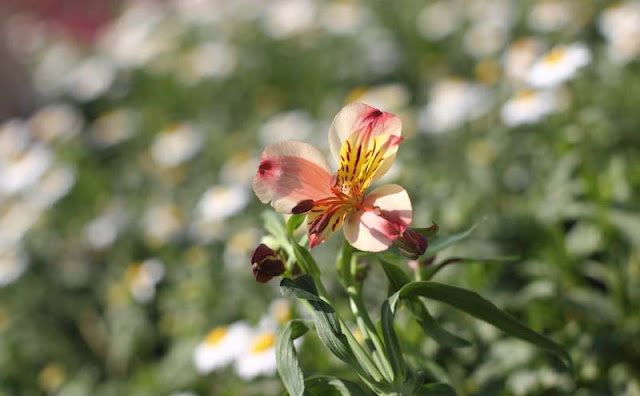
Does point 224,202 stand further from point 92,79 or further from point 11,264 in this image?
point 92,79

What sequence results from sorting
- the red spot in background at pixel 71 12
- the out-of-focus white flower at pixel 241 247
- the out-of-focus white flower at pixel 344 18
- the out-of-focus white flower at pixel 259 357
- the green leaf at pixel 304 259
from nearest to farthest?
the green leaf at pixel 304 259 → the out-of-focus white flower at pixel 259 357 → the out-of-focus white flower at pixel 241 247 → the out-of-focus white flower at pixel 344 18 → the red spot in background at pixel 71 12

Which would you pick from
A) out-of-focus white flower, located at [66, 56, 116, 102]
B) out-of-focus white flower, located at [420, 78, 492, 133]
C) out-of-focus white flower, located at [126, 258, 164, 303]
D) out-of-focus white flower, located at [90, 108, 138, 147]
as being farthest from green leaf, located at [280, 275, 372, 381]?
out-of-focus white flower, located at [66, 56, 116, 102]

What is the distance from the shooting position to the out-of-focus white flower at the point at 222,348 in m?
1.81

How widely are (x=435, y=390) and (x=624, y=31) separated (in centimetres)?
194

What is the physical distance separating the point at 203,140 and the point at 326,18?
1.40 meters

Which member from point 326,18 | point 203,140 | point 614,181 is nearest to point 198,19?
point 326,18

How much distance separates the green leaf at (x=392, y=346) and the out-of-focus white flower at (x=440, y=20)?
3150 millimetres

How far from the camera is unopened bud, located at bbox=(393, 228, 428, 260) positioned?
0.96 metres

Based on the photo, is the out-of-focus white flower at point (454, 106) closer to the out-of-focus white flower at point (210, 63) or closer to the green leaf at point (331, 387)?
the out-of-focus white flower at point (210, 63)

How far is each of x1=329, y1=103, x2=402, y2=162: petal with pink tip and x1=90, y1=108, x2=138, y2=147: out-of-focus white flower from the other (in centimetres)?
310

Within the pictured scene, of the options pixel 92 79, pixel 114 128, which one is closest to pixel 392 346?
pixel 114 128

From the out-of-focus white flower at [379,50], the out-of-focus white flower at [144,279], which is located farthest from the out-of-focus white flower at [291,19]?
the out-of-focus white flower at [144,279]

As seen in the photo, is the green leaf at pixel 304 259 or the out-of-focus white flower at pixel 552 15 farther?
the out-of-focus white flower at pixel 552 15

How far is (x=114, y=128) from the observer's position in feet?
13.3
